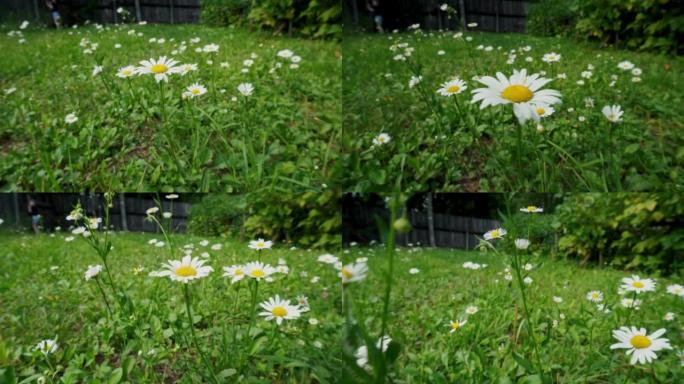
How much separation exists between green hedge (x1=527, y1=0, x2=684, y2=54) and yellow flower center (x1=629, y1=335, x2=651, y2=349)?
755 mm

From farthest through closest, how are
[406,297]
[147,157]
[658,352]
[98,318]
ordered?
[147,157], [406,297], [98,318], [658,352]

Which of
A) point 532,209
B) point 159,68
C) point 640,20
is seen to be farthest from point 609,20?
point 159,68

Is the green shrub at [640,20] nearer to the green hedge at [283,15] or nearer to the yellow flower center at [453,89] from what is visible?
the yellow flower center at [453,89]

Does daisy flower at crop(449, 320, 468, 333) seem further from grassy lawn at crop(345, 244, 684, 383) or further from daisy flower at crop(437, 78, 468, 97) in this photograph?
daisy flower at crop(437, 78, 468, 97)

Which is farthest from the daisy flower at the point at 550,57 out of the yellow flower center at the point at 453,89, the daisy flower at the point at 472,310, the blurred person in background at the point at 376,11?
the daisy flower at the point at 472,310

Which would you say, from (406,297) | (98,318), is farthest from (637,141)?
(98,318)

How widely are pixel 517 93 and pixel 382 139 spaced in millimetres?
642

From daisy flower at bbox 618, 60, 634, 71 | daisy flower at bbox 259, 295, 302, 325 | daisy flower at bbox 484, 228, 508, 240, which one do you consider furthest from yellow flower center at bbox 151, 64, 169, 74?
daisy flower at bbox 618, 60, 634, 71

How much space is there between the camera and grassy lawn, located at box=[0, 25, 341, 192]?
1249 mm

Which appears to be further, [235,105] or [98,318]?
[235,105]

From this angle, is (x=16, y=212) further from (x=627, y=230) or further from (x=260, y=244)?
(x=627, y=230)

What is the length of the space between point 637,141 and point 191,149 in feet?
2.97

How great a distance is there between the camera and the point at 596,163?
118 cm

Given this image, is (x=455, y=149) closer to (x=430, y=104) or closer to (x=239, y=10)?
(x=430, y=104)
